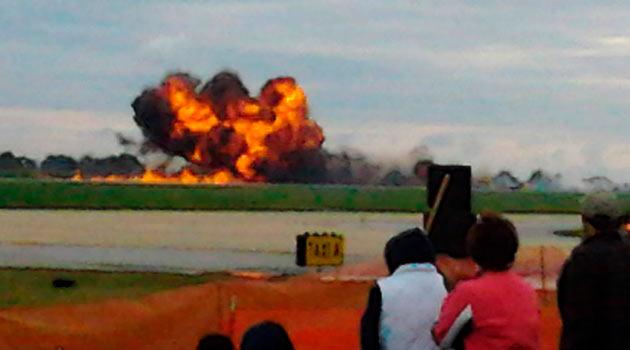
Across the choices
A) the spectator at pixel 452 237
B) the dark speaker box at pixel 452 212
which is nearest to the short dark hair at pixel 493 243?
the spectator at pixel 452 237

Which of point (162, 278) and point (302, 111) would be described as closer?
point (162, 278)

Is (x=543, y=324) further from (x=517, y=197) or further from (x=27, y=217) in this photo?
(x=517, y=197)

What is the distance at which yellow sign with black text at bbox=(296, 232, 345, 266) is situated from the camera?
15.2m

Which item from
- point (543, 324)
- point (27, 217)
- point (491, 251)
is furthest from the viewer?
point (27, 217)

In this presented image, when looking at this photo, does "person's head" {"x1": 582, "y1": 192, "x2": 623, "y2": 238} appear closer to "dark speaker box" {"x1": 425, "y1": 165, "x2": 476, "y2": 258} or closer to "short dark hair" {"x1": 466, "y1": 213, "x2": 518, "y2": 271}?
"short dark hair" {"x1": 466, "y1": 213, "x2": 518, "y2": 271}

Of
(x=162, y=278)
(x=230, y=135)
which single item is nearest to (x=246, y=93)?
(x=230, y=135)

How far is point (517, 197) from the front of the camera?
159500 mm

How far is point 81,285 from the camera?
3050 cm

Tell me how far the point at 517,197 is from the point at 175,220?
81024mm

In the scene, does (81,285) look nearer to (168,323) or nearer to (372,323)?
(168,323)

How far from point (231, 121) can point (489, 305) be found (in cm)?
7805

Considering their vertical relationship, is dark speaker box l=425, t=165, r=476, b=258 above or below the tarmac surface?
above

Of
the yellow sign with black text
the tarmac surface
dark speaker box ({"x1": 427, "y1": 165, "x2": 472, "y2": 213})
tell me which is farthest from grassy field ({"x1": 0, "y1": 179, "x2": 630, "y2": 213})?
dark speaker box ({"x1": 427, "y1": 165, "x2": 472, "y2": 213})

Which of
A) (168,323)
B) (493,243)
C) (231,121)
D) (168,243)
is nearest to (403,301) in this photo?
(493,243)
